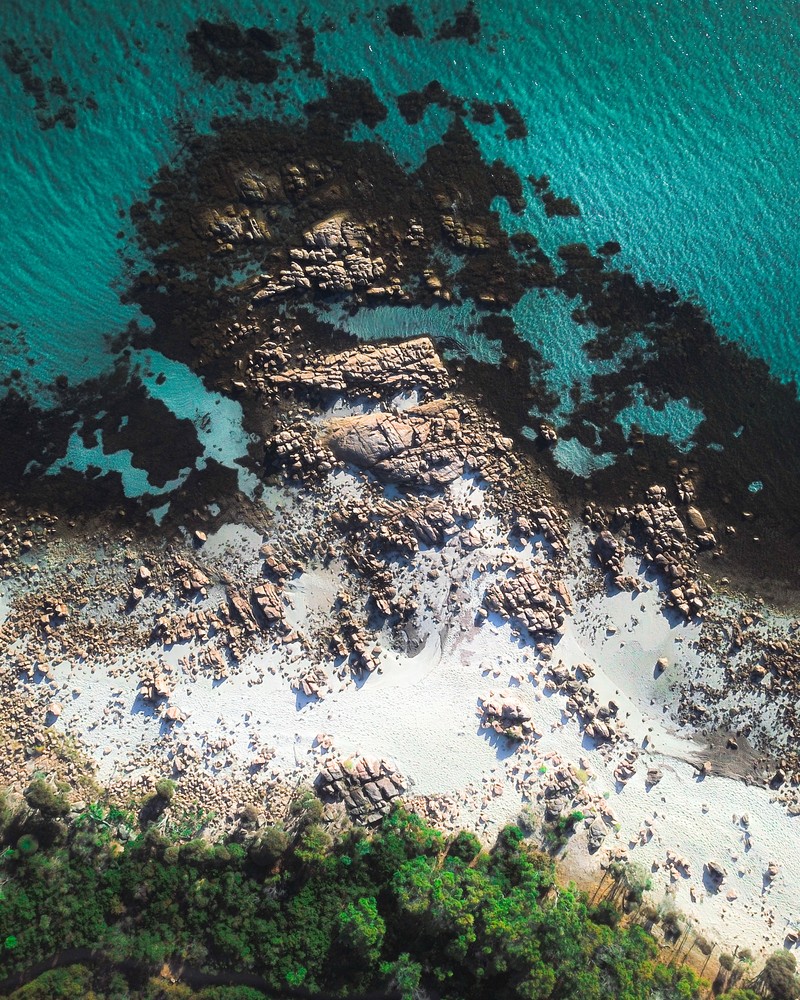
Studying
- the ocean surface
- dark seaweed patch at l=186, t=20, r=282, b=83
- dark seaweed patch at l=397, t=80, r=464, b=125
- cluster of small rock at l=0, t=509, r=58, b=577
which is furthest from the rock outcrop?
dark seaweed patch at l=186, t=20, r=282, b=83

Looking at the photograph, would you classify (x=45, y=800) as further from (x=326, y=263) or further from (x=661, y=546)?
(x=661, y=546)

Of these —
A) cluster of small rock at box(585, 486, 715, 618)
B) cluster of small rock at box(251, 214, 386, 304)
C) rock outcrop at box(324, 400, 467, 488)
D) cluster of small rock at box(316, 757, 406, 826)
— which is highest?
cluster of small rock at box(251, 214, 386, 304)

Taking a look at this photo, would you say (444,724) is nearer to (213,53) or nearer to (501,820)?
(501,820)

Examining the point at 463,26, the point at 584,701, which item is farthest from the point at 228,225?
the point at 584,701

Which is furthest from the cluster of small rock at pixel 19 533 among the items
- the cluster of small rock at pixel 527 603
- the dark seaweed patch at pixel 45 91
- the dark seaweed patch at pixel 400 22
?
the dark seaweed patch at pixel 400 22

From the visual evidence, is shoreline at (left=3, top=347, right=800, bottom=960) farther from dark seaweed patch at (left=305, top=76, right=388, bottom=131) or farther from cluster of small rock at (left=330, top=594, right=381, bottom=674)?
dark seaweed patch at (left=305, top=76, right=388, bottom=131)

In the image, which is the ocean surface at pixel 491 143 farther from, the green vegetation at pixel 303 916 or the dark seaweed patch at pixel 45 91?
the green vegetation at pixel 303 916

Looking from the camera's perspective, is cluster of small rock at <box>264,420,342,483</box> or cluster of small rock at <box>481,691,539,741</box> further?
cluster of small rock at <box>264,420,342,483</box>
